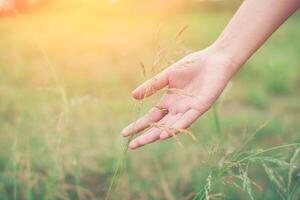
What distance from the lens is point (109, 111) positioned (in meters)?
4.47

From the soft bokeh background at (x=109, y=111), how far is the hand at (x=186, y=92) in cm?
9

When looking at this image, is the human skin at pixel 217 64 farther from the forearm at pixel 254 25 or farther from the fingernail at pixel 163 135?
the fingernail at pixel 163 135

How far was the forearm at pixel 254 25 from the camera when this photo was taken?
6.12 ft

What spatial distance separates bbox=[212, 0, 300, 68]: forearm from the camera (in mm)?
1864

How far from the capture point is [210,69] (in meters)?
1.86

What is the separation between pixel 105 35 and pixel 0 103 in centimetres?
524

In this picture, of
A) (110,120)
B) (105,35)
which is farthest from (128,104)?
(105,35)

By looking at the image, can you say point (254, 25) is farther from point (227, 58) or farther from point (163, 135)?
point (163, 135)

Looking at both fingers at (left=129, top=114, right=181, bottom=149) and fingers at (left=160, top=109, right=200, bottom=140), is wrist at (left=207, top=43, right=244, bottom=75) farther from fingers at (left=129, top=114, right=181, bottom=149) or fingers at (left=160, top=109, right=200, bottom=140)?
fingers at (left=129, top=114, right=181, bottom=149)

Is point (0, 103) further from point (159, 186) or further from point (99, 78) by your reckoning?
point (159, 186)

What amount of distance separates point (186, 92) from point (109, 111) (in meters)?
2.80

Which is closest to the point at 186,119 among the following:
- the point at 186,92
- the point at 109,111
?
the point at 186,92

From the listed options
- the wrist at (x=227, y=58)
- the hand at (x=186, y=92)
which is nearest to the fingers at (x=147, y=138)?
the hand at (x=186, y=92)

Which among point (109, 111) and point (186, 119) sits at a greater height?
point (186, 119)
